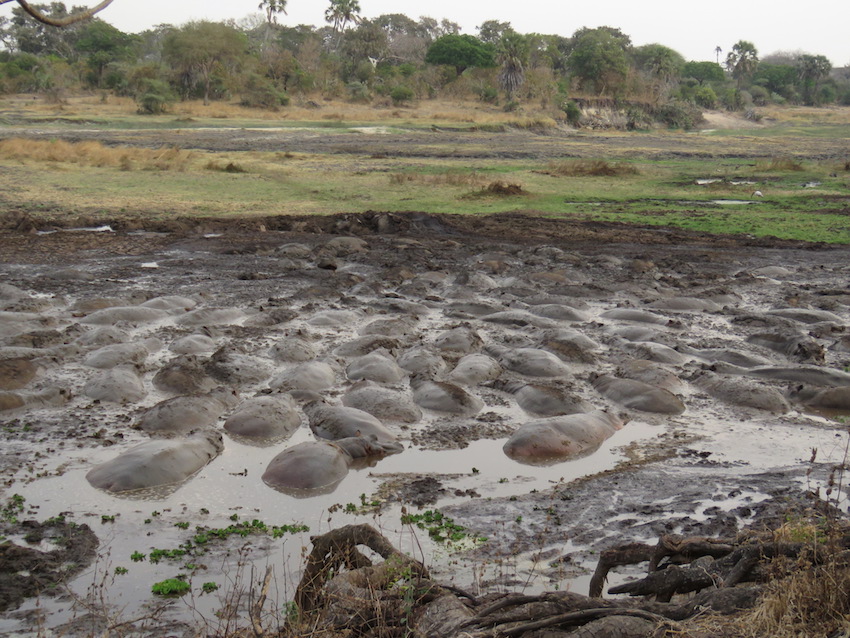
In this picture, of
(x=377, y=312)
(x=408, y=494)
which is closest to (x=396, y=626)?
(x=408, y=494)

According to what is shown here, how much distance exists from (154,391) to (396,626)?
5731 millimetres

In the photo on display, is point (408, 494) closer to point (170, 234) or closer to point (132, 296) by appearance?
point (132, 296)

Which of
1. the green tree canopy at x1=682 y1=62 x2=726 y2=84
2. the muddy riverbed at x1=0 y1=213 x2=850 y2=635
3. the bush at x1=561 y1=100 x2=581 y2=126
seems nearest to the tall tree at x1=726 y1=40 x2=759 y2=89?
the green tree canopy at x1=682 y1=62 x2=726 y2=84

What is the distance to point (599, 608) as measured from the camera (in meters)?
3.49

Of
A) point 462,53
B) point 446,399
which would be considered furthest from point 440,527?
point 462,53

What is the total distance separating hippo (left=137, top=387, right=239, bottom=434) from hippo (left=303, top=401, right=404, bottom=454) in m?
0.93

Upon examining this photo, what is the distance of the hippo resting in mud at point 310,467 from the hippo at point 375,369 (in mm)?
2032

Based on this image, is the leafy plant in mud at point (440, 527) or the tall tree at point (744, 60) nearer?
the leafy plant in mud at point (440, 527)

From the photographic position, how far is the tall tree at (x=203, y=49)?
5925 cm

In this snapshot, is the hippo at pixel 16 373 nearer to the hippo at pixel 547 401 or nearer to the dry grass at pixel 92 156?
the hippo at pixel 547 401

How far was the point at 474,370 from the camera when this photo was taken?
31.1ft

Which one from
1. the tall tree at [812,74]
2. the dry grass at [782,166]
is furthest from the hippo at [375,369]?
the tall tree at [812,74]

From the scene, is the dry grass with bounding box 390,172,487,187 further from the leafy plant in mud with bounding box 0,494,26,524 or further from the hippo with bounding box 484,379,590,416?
the leafy plant in mud with bounding box 0,494,26,524

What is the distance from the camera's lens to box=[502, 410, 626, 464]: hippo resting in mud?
745 centimetres
